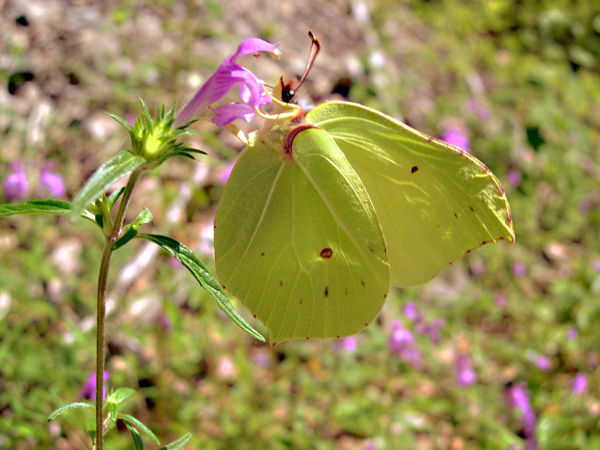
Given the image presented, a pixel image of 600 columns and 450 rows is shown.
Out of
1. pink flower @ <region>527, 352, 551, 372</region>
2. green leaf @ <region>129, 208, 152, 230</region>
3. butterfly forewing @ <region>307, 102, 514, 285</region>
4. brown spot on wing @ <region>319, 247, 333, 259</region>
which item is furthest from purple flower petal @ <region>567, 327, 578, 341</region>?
green leaf @ <region>129, 208, 152, 230</region>

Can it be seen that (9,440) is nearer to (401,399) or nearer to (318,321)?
(318,321)

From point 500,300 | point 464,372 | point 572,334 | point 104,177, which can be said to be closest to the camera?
point 104,177

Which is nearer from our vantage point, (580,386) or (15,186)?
(15,186)

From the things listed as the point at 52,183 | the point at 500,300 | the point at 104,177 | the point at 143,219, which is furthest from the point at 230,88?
the point at 500,300

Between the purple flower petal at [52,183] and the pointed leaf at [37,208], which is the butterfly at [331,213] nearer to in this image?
the pointed leaf at [37,208]

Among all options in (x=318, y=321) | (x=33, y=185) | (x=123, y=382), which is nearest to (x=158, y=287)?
(x=123, y=382)

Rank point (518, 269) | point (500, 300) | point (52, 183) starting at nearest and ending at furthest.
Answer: point (52, 183) < point (500, 300) < point (518, 269)

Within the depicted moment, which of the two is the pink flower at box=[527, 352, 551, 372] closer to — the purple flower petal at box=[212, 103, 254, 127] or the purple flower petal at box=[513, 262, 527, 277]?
the purple flower petal at box=[513, 262, 527, 277]

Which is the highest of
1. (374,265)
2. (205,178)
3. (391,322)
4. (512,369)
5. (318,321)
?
(374,265)

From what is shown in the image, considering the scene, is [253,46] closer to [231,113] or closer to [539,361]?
[231,113]
